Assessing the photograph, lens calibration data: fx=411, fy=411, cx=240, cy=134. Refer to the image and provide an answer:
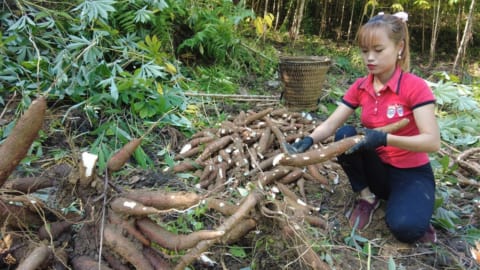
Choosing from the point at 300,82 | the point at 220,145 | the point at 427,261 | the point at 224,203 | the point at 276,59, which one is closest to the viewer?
the point at 224,203

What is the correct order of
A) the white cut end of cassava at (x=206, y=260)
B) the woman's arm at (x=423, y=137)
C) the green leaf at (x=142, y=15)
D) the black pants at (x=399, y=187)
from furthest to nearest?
the green leaf at (x=142, y=15)
the black pants at (x=399, y=187)
the woman's arm at (x=423, y=137)
the white cut end of cassava at (x=206, y=260)

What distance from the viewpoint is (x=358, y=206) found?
1.79 metres

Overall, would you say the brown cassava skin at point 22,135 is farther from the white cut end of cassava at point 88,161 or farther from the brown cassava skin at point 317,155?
the brown cassava skin at point 317,155

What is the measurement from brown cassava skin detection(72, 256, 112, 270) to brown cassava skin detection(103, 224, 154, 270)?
0.07m

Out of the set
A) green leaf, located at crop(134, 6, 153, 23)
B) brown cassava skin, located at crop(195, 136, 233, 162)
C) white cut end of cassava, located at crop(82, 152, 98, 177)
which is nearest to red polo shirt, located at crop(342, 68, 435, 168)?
brown cassava skin, located at crop(195, 136, 233, 162)

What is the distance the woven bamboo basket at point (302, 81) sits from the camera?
328 cm

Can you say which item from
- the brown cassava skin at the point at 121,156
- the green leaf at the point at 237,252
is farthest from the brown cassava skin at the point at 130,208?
the green leaf at the point at 237,252

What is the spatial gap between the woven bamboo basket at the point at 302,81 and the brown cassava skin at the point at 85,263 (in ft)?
7.78

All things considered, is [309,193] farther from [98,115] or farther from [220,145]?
[98,115]

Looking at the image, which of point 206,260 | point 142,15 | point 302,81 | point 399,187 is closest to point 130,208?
point 206,260

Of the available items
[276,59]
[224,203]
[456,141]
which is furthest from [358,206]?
[276,59]

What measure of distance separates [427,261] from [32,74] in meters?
2.25

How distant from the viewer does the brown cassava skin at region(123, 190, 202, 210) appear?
3.82ft

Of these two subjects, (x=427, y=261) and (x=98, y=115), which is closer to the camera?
(x=427, y=261)
